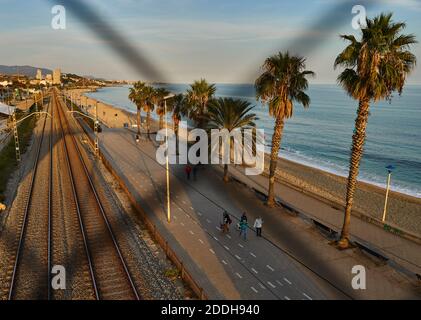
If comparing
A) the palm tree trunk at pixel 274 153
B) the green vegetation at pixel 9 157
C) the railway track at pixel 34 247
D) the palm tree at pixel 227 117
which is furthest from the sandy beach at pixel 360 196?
the green vegetation at pixel 9 157

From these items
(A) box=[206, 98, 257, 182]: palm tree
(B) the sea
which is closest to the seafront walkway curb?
(A) box=[206, 98, 257, 182]: palm tree

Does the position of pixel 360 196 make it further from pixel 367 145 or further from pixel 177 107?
pixel 367 145

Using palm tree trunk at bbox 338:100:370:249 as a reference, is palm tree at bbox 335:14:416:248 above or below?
above

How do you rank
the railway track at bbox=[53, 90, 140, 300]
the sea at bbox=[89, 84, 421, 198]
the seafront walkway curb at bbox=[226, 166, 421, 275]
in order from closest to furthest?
the railway track at bbox=[53, 90, 140, 300] → the seafront walkway curb at bbox=[226, 166, 421, 275] → the sea at bbox=[89, 84, 421, 198]

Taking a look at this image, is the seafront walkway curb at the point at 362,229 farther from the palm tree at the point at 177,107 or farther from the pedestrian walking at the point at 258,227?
the palm tree at the point at 177,107

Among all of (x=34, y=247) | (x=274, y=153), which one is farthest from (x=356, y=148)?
(x=34, y=247)

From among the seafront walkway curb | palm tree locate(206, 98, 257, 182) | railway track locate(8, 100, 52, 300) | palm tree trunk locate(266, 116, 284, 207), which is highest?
palm tree locate(206, 98, 257, 182)

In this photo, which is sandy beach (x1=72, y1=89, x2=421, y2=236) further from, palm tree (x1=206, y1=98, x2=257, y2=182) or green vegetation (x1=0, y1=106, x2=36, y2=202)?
green vegetation (x1=0, y1=106, x2=36, y2=202)

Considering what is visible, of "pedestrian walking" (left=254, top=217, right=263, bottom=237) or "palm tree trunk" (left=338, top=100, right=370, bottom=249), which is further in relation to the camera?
"pedestrian walking" (left=254, top=217, right=263, bottom=237)
